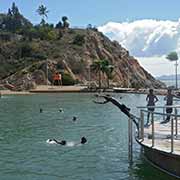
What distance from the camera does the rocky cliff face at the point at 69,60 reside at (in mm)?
146500

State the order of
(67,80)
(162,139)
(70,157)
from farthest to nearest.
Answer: (67,80), (70,157), (162,139)

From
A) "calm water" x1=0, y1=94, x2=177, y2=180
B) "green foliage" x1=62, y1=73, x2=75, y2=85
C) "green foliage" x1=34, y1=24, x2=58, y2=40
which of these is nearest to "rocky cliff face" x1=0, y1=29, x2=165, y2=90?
"green foliage" x1=62, y1=73, x2=75, y2=85

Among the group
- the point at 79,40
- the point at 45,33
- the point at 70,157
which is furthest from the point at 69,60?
the point at 70,157

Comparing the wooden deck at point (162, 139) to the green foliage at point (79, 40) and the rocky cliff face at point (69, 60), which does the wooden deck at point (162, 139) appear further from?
the green foliage at point (79, 40)

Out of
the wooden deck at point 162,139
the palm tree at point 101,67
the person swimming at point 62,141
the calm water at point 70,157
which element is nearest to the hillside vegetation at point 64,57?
the palm tree at point 101,67

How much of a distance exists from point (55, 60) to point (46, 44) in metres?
19.6

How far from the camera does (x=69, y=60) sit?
15838cm

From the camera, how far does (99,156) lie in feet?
74.1

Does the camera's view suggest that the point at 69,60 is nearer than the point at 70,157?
No

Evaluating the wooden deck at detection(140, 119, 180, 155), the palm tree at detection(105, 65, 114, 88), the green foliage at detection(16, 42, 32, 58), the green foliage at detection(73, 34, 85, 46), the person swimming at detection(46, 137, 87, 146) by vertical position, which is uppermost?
the green foliage at detection(73, 34, 85, 46)

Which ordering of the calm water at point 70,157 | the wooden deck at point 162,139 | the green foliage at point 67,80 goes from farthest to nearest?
the green foliage at point 67,80 < the calm water at point 70,157 < the wooden deck at point 162,139

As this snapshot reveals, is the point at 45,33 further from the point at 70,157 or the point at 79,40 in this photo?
the point at 70,157

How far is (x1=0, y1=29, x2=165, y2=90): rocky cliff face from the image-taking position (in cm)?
14650

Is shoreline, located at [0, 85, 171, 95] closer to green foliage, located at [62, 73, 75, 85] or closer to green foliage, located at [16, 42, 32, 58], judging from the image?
green foliage, located at [62, 73, 75, 85]
